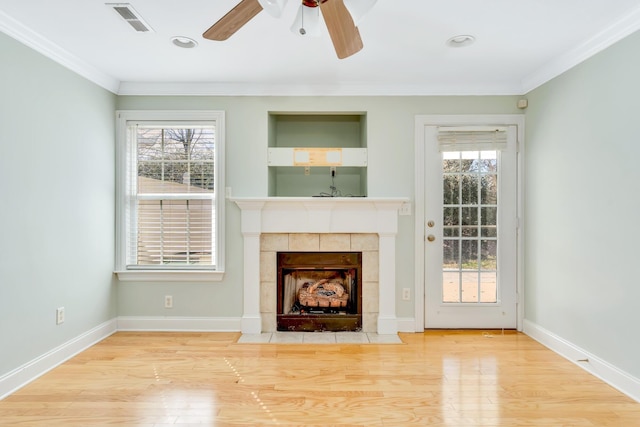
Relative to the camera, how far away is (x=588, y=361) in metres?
2.76

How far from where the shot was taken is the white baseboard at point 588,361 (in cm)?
239

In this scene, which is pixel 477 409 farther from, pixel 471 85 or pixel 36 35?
pixel 36 35

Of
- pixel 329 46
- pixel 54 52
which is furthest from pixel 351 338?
pixel 54 52

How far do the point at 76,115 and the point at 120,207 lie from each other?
945 mm

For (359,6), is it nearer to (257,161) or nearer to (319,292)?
(257,161)

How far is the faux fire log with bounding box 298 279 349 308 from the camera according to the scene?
3727 millimetres

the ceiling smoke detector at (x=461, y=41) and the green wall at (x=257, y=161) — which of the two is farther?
the green wall at (x=257, y=161)

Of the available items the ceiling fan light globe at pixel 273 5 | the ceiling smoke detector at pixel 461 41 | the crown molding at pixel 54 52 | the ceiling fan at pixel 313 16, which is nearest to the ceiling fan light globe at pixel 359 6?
the ceiling fan at pixel 313 16

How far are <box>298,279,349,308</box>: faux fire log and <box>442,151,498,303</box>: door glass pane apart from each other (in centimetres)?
101

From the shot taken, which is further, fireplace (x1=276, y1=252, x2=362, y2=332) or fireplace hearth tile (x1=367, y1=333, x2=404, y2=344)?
fireplace (x1=276, y1=252, x2=362, y2=332)

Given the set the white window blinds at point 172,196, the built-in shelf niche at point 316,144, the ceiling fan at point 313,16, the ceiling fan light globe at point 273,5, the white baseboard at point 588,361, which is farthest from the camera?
the built-in shelf niche at point 316,144

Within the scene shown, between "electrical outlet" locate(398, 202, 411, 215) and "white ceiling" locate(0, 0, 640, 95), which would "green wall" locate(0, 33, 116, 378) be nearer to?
"white ceiling" locate(0, 0, 640, 95)

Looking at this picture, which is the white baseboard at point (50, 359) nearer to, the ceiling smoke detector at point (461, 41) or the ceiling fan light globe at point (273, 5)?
the ceiling fan light globe at point (273, 5)

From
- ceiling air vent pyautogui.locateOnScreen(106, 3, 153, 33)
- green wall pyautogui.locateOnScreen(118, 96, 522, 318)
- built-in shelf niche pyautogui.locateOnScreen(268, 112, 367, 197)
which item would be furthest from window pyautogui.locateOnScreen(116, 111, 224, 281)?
ceiling air vent pyautogui.locateOnScreen(106, 3, 153, 33)
